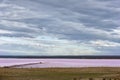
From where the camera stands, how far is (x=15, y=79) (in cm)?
5869

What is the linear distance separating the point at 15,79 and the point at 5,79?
1492 mm

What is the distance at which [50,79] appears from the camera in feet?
193

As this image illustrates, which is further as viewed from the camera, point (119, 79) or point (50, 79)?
point (50, 79)

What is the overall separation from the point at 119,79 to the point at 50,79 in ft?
40.8

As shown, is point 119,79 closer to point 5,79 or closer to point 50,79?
point 50,79

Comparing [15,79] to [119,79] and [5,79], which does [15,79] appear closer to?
[5,79]

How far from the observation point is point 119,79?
4997 cm

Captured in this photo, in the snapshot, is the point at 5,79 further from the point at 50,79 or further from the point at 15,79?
the point at 50,79

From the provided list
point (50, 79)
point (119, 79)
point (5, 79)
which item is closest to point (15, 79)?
point (5, 79)

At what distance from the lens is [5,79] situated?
5891cm

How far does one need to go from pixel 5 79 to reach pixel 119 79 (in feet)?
58.0

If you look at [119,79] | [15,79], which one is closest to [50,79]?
[15,79]

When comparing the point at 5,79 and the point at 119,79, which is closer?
the point at 119,79

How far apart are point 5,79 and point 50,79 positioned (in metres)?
6.53
